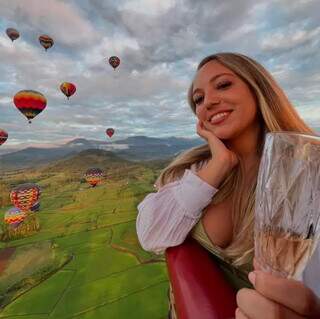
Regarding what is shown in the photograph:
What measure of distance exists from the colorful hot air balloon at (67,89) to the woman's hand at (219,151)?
1365 cm

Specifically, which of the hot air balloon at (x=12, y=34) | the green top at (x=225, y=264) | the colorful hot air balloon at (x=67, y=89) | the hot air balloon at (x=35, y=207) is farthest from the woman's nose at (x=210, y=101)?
the hot air balloon at (x=12, y=34)

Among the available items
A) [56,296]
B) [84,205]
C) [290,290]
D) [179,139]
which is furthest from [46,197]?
[179,139]

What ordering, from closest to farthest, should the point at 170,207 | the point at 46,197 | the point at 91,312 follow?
the point at 170,207 → the point at 91,312 → the point at 46,197

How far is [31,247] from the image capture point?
19.9 ft

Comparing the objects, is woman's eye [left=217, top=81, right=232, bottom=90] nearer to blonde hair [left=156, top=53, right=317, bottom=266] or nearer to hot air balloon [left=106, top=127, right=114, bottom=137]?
blonde hair [left=156, top=53, right=317, bottom=266]

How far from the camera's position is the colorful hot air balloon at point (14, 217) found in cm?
763

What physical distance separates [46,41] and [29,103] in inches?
194

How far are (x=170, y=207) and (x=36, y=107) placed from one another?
35.7 feet

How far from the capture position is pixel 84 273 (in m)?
4.51

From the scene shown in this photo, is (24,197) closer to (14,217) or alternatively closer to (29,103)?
(14,217)

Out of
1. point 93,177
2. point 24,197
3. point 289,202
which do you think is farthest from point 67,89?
point 289,202

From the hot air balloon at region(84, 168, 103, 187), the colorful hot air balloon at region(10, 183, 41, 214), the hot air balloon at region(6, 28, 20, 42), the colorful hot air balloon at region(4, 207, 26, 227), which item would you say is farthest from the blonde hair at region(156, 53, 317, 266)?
the hot air balloon at region(6, 28, 20, 42)

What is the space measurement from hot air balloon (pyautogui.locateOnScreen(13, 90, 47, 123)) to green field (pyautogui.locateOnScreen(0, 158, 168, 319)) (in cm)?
422

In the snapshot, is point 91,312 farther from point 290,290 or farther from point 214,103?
point 290,290
